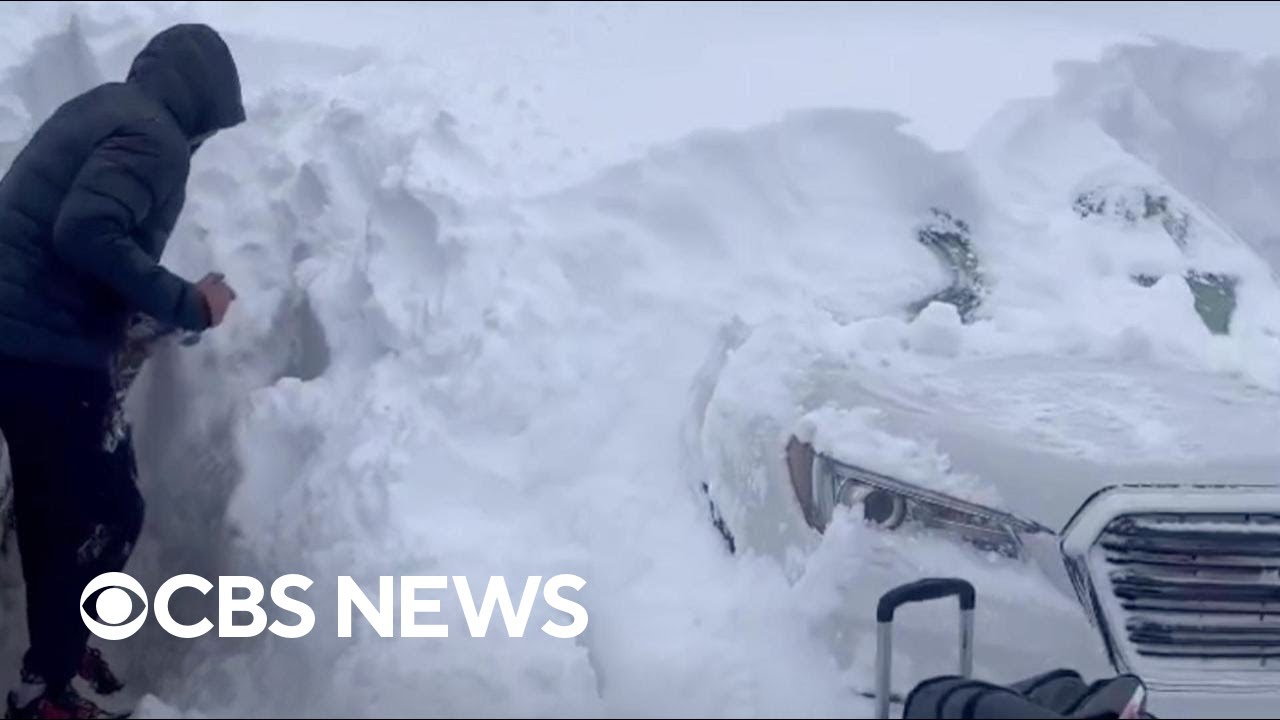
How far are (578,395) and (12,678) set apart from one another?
1656 millimetres

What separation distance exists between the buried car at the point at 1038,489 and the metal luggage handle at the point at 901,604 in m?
0.24

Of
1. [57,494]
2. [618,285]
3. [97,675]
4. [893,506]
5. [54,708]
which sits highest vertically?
[893,506]

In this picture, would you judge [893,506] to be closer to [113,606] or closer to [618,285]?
[618,285]

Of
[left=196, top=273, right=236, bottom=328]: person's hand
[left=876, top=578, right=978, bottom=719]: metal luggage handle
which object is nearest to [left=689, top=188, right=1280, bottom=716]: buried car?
[left=876, top=578, right=978, bottom=719]: metal luggage handle

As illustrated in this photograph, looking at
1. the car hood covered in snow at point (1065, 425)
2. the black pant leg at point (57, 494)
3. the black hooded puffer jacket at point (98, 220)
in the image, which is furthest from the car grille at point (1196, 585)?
the black pant leg at point (57, 494)

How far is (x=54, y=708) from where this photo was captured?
4.04 m

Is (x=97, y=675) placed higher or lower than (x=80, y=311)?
lower

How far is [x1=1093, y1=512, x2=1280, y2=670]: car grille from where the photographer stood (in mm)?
3869

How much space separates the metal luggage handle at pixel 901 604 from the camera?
11.6 feet

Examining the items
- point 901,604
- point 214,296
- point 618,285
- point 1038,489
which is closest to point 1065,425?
point 1038,489

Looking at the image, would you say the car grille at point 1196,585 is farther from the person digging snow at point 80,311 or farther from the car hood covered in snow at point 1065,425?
the person digging snow at point 80,311

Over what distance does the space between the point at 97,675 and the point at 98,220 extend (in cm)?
125

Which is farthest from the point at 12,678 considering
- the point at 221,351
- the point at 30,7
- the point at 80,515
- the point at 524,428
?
the point at 30,7

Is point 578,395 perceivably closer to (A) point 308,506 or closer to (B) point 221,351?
(A) point 308,506
